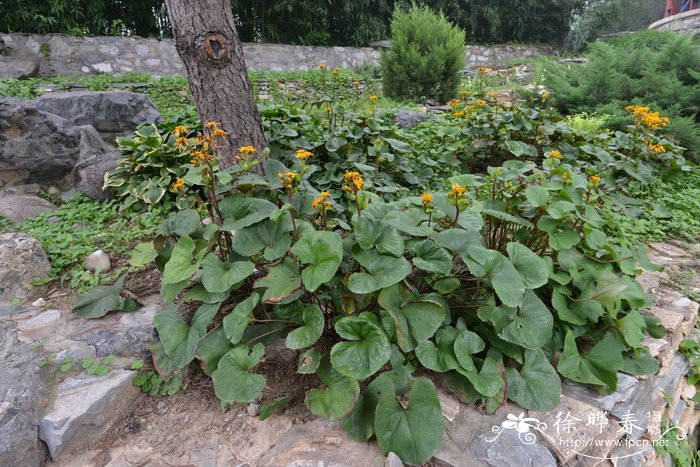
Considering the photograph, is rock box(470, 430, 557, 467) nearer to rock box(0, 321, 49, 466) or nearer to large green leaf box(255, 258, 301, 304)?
large green leaf box(255, 258, 301, 304)

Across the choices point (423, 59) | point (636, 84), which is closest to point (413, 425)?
point (636, 84)

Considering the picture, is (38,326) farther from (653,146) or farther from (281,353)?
(653,146)

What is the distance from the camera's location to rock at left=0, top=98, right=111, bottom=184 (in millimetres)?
2998

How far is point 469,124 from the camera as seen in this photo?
342cm

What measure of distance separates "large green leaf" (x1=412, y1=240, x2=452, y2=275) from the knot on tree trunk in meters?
1.60

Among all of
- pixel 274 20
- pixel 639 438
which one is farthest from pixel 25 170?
pixel 274 20

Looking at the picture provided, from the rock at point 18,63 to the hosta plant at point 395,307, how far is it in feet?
21.6

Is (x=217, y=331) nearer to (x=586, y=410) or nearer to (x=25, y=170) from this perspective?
(x=586, y=410)

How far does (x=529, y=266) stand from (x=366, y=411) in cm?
80

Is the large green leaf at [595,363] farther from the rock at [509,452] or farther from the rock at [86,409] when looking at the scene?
the rock at [86,409]

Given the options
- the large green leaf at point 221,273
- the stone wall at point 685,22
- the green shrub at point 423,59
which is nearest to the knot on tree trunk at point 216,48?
the large green leaf at point 221,273

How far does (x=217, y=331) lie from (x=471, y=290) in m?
1.01

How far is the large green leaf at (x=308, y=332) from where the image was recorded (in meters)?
1.30

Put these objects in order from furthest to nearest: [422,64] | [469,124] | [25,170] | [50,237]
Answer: [422,64], [469,124], [25,170], [50,237]
